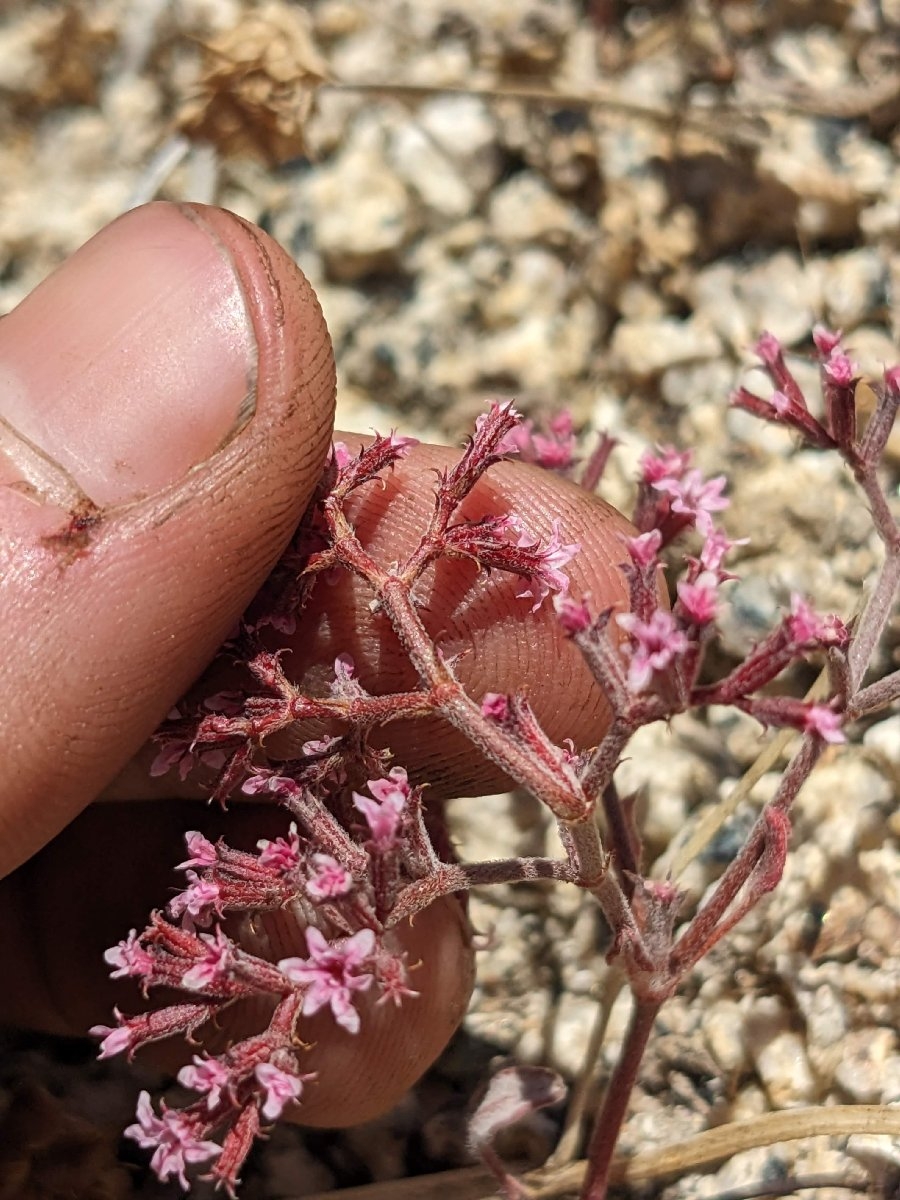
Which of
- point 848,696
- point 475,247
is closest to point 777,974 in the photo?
point 848,696

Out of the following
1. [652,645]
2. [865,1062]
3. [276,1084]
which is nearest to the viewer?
[652,645]

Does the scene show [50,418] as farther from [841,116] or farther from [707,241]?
[841,116]

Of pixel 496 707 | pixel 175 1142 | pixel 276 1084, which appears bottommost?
pixel 175 1142

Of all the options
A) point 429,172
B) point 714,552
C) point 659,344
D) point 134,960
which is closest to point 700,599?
point 714,552

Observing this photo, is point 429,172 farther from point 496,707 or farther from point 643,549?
point 496,707

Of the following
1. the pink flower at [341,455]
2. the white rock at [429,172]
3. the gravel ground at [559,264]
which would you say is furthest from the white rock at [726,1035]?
the white rock at [429,172]

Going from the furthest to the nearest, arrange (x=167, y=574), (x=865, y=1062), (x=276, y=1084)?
(x=865, y=1062), (x=167, y=574), (x=276, y=1084)

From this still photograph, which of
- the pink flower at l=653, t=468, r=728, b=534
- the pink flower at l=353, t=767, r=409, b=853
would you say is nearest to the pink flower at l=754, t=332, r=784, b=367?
the pink flower at l=653, t=468, r=728, b=534
